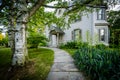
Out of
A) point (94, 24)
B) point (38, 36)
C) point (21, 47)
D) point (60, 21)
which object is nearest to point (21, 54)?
point (21, 47)

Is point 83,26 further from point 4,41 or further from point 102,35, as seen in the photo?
point 4,41

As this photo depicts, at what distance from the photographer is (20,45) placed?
30.9 ft

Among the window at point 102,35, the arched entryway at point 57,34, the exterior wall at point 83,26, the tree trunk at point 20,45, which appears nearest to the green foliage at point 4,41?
the arched entryway at point 57,34

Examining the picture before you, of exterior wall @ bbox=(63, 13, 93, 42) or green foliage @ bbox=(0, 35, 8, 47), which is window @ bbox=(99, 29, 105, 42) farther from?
green foliage @ bbox=(0, 35, 8, 47)

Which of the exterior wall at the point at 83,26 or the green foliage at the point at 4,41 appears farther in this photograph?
the green foliage at the point at 4,41

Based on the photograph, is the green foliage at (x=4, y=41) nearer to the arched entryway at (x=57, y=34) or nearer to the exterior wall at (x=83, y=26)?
the arched entryway at (x=57, y=34)

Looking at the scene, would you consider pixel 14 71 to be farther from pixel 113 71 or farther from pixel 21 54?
pixel 113 71

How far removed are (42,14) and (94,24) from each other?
10.9m

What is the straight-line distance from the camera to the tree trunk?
9.41 meters

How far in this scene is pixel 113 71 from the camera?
588cm

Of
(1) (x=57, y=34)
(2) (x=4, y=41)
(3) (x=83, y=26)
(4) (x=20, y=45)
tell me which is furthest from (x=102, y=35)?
(2) (x=4, y=41)

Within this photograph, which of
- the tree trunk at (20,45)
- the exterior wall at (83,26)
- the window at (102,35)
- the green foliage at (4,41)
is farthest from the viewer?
the green foliage at (4,41)

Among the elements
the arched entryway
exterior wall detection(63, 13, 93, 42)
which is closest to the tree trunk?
exterior wall detection(63, 13, 93, 42)

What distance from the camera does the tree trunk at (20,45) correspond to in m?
9.41
